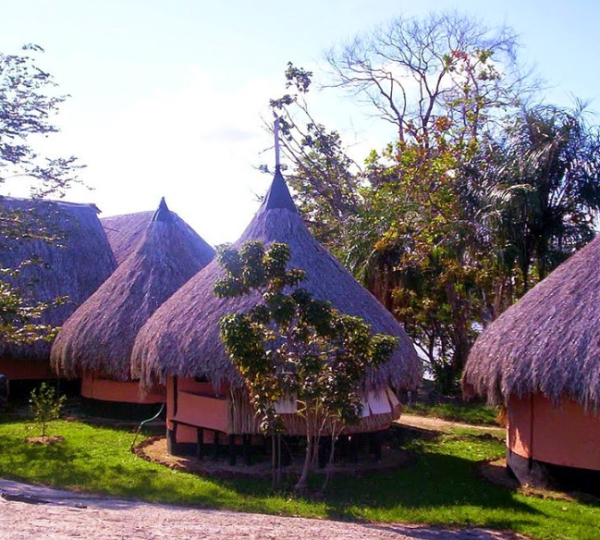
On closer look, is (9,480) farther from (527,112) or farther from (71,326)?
(527,112)

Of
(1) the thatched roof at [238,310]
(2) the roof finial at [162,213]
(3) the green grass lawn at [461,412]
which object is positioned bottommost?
(3) the green grass lawn at [461,412]

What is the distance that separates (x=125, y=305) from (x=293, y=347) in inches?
294

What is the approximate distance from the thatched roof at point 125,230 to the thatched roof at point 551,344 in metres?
13.0

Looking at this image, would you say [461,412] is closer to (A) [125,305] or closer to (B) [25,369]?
(A) [125,305]

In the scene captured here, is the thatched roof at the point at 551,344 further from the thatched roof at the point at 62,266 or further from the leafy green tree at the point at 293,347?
the thatched roof at the point at 62,266

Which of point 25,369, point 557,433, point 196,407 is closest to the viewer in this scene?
point 557,433

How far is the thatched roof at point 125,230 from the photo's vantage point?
22.8 m

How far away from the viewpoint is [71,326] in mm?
17500

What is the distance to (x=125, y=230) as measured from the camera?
23969mm

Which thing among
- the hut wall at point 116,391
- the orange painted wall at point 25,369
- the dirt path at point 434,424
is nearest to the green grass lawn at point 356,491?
the dirt path at point 434,424

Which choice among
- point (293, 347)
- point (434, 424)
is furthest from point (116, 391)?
point (293, 347)

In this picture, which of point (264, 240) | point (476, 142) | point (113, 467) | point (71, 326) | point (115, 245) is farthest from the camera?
point (115, 245)

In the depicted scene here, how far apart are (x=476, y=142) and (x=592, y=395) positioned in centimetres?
1018

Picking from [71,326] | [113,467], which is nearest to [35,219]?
[71,326]
